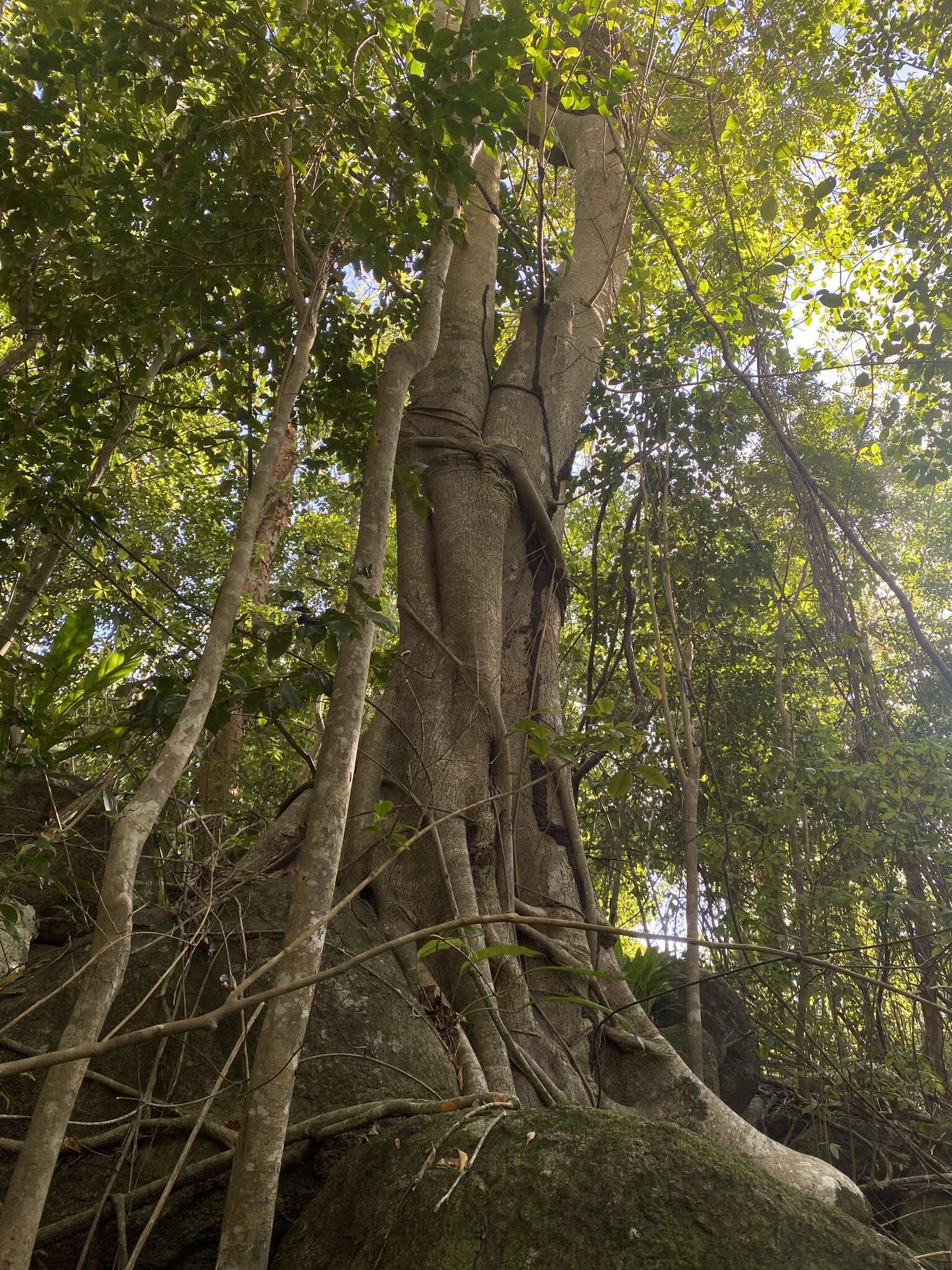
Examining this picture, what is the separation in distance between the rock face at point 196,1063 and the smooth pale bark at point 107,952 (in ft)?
0.46

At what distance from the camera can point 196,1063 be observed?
7.25 feet

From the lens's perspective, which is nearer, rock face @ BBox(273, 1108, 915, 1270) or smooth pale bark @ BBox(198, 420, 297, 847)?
rock face @ BBox(273, 1108, 915, 1270)

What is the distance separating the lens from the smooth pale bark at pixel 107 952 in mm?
1324

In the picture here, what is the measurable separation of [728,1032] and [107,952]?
13.6ft

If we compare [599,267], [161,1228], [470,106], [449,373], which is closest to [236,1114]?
[161,1228]

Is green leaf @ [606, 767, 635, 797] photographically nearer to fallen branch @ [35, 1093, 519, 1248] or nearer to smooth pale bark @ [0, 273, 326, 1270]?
fallen branch @ [35, 1093, 519, 1248]

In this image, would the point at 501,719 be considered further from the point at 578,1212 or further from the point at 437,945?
the point at 578,1212

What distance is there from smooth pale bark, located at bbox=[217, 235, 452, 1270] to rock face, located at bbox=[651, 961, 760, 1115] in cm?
301

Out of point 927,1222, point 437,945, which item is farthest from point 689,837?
point 437,945

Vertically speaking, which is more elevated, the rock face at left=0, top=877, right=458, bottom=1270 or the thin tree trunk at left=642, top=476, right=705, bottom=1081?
the thin tree trunk at left=642, top=476, right=705, bottom=1081

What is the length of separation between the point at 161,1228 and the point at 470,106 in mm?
3275

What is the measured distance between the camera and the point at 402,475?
301cm

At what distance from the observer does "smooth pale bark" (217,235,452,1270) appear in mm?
1578

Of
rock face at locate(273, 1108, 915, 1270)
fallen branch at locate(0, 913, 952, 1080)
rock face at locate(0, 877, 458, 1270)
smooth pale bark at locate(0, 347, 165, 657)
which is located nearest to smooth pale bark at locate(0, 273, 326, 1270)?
rock face at locate(0, 877, 458, 1270)
